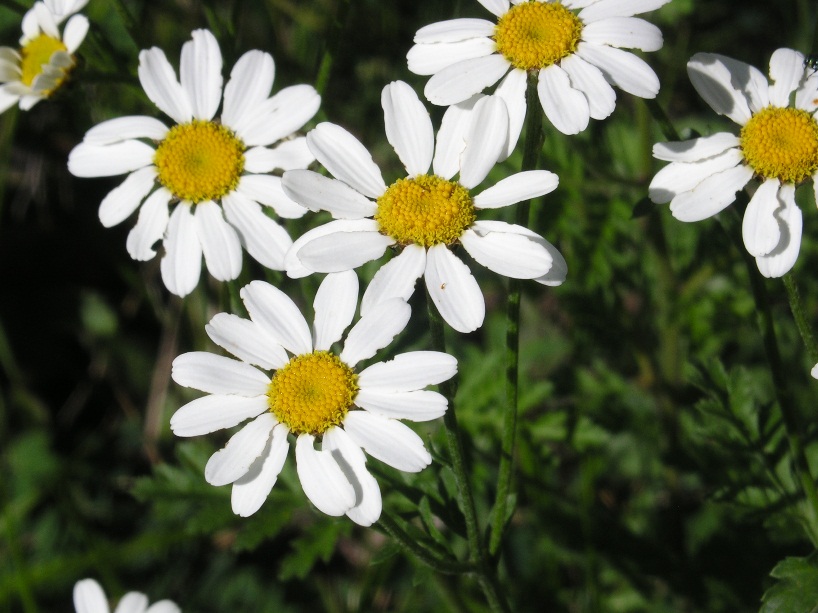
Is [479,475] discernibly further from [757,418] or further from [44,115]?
[44,115]

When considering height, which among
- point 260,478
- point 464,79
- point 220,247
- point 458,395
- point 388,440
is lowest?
point 458,395

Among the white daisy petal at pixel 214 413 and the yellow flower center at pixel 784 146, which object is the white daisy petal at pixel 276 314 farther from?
the yellow flower center at pixel 784 146

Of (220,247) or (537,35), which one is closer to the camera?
(537,35)

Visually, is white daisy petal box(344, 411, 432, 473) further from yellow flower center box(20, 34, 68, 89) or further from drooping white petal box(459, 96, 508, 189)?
yellow flower center box(20, 34, 68, 89)

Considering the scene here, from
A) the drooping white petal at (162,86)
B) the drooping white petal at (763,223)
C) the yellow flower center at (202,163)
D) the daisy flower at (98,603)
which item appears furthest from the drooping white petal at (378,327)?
the daisy flower at (98,603)

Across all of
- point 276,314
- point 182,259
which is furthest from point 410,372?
point 182,259

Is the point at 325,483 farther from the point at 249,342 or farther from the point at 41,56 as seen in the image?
the point at 41,56
